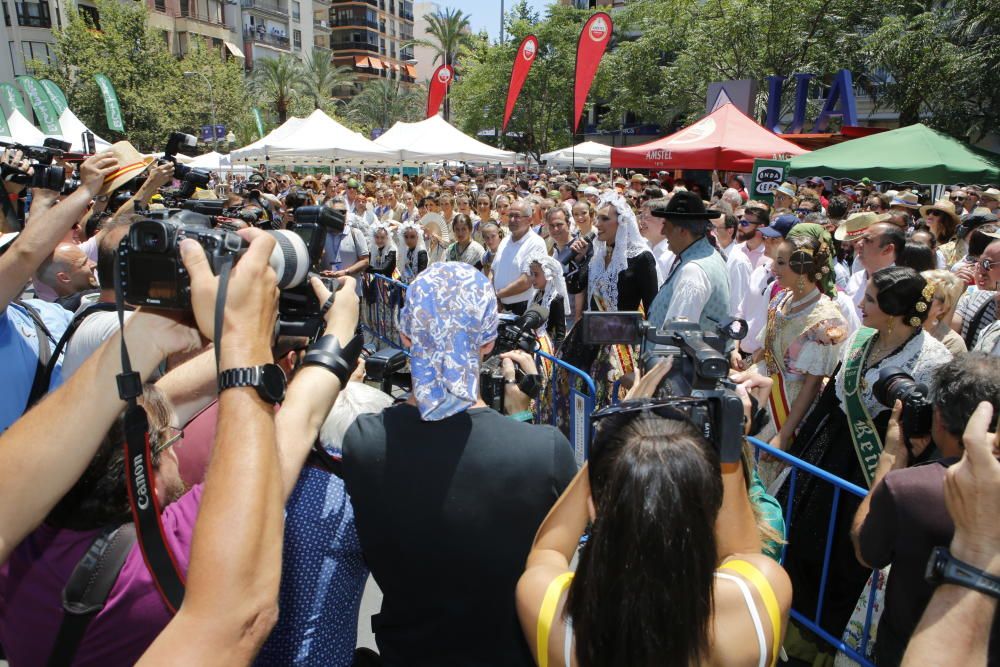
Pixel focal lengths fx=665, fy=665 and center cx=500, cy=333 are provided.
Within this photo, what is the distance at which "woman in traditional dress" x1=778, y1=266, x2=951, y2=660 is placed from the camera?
296cm

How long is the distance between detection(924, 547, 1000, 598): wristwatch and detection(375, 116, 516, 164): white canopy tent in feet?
58.2

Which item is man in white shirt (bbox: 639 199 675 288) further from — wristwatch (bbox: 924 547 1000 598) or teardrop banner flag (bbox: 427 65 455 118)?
teardrop banner flag (bbox: 427 65 455 118)

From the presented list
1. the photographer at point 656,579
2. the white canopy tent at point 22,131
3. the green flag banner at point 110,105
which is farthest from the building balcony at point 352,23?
the photographer at point 656,579

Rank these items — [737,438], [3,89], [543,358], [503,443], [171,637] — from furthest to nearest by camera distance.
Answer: [3,89] < [543,358] < [503,443] < [737,438] < [171,637]

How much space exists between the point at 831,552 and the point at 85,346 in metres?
3.32

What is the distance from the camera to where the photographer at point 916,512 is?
1.84 metres

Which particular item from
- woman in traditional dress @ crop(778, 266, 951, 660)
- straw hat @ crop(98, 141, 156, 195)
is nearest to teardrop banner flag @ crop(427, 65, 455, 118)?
straw hat @ crop(98, 141, 156, 195)

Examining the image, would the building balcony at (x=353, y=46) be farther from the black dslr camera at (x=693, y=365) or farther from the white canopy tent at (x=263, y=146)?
the black dslr camera at (x=693, y=365)

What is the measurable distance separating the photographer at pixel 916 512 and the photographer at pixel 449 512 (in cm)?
99

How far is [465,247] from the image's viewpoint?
7793mm

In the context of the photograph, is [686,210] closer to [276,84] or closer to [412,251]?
[412,251]

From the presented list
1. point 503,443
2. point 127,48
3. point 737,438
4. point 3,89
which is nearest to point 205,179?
point 503,443

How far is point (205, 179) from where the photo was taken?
3059mm

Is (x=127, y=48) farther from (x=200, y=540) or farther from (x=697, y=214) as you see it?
(x=200, y=540)
